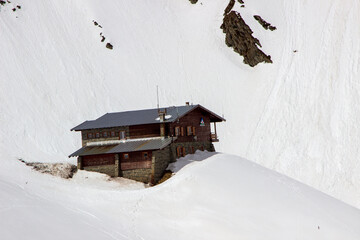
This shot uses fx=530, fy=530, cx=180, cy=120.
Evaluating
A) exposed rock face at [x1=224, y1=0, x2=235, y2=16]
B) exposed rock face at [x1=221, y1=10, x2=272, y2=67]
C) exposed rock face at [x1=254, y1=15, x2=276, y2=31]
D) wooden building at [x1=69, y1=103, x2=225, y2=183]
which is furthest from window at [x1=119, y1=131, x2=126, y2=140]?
exposed rock face at [x1=224, y1=0, x2=235, y2=16]

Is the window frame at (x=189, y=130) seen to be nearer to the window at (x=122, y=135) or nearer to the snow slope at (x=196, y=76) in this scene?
the window at (x=122, y=135)

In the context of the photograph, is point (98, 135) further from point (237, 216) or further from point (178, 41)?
point (178, 41)

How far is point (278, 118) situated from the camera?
81312 millimetres

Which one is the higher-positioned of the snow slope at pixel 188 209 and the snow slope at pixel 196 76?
the snow slope at pixel 196 76

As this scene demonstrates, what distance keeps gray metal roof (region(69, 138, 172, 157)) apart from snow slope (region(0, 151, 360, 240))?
3508 mm

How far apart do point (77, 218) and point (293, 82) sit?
6222cm

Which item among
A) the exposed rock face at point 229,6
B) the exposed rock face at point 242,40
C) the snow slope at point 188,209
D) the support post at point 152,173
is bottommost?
the snow slope at point 188,209

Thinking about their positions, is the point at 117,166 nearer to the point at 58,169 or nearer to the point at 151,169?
the point at 151,169

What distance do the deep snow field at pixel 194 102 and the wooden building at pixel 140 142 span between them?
1603 mm

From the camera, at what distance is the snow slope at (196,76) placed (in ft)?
234

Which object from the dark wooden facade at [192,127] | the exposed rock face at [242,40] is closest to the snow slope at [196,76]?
the exposed rock face at [242,40]

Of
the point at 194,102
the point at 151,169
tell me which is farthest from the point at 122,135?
the point at 194,102

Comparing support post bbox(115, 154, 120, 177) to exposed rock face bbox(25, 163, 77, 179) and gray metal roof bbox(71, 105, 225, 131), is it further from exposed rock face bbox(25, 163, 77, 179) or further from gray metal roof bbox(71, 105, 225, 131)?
exposed rock face bbox(25, 163, 77, 179)

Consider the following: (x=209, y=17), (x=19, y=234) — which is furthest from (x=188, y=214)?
(x=209, y=17)
